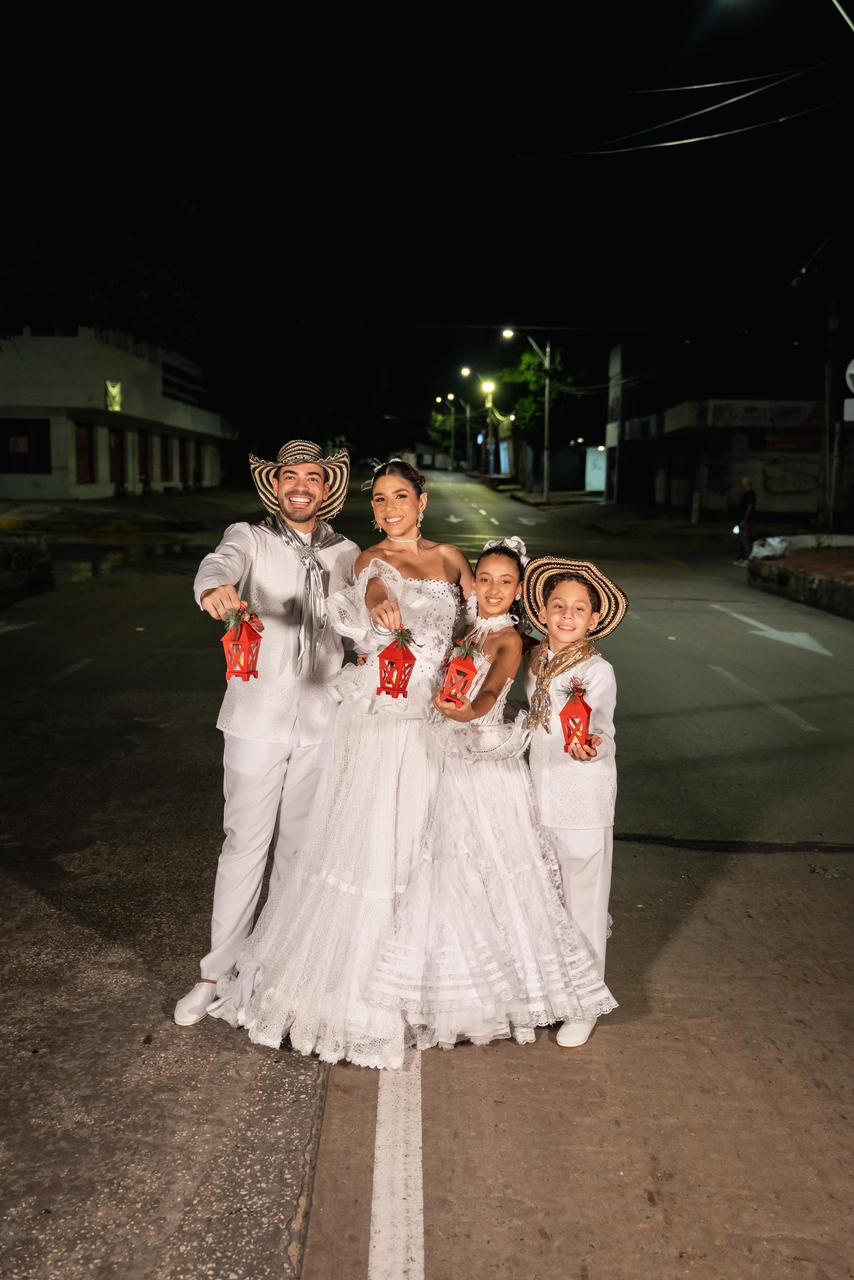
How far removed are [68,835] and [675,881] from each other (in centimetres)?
321

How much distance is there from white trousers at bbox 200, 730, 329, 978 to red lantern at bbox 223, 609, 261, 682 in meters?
0.33

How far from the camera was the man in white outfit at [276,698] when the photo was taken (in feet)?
12.8

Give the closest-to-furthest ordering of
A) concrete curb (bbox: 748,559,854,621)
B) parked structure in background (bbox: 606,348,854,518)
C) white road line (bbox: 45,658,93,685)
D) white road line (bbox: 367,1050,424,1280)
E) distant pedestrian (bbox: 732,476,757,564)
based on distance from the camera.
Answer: white road line (bbox: 367,1050,424,1280), white road line (bbox: 45,658,93,685), concrete curb (bbox: 748,559,854,621), distant pedestrian (bbox: 732,476,757,564), parked structure in background (bbox: 606,348,854,518)

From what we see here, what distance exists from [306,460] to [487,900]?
1.68 m

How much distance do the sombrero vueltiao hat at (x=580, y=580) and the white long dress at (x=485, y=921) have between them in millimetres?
307

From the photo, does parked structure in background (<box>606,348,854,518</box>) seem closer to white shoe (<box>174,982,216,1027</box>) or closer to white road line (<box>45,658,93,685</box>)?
A: white road line (<box>45,658,93,685</box>)

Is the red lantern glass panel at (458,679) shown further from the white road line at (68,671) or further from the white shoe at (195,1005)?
the white road line at (68,671)

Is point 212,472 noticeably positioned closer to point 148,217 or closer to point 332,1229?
point 148,217

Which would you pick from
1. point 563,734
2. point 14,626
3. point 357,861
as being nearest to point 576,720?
point 563,734

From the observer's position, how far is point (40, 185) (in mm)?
13469

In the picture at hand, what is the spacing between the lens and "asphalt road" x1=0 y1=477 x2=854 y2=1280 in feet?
9.21

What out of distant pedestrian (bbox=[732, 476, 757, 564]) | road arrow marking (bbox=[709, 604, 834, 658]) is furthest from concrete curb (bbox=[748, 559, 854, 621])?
distant pedestrian (bbox=[732, 476, 757, 564])

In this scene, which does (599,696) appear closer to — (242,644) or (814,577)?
(242,644)

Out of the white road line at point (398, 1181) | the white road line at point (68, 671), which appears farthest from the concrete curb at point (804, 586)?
the white road line at point (398, 1181)
